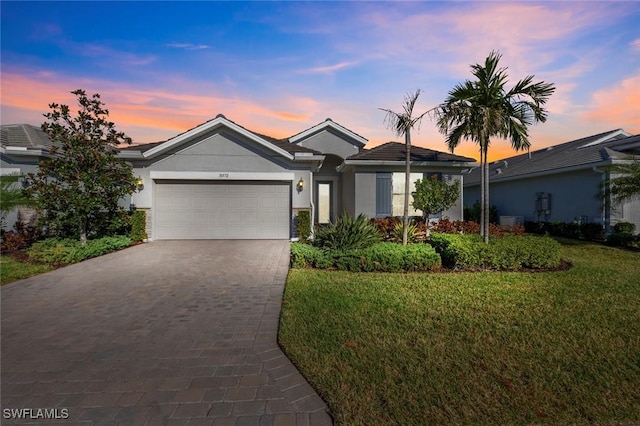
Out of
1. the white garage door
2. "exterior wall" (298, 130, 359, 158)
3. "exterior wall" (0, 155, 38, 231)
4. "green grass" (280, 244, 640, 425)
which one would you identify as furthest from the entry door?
"exterior wall" (0, 155, 38, 231)

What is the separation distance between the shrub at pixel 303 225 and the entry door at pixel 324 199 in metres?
5.57

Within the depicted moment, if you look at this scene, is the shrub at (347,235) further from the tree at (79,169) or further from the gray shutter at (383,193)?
the tree at (79,169)

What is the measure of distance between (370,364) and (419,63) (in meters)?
9.66

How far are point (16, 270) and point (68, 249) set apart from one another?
1243mm

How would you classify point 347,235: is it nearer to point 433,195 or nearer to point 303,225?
point 303,225

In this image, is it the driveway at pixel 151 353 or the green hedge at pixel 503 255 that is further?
the green hedge at pixel 503 255

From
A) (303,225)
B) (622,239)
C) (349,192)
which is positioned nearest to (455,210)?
(349,192)

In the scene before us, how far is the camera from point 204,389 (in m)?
2.73

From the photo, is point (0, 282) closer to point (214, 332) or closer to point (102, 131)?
point (102, 131)

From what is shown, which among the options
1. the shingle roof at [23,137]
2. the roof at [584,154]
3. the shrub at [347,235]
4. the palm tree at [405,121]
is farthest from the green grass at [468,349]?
the shingle roof at [23,137]

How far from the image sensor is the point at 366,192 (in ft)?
42.1

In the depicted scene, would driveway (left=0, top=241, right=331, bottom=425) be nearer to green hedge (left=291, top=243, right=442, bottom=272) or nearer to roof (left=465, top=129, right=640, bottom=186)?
green hedge (left=291, top=243, right=442, bottom=272)

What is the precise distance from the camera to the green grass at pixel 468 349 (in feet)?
8.01

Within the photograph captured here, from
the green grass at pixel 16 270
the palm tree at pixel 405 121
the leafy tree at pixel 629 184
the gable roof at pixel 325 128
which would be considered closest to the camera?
the green grass at pixel 16 270
